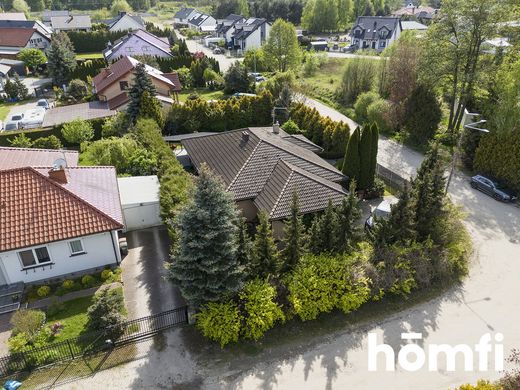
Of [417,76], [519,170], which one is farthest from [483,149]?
[417,76]

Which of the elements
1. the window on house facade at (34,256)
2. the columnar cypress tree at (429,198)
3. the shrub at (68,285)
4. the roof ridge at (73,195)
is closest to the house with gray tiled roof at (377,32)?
the columnar cypress tree at (429,198)

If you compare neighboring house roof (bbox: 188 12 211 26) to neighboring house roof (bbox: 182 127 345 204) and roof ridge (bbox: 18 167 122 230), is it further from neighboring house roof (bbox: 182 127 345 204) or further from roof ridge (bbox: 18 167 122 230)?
roof ridge (bbox: 18 167 122 230)

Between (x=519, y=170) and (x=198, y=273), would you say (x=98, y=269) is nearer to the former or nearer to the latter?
(x=198, y=273)

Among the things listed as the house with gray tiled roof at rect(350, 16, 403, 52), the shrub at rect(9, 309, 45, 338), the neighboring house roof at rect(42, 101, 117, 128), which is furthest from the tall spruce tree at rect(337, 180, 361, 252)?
the house with gray tiled roof at rect(350, 16, 403, 52)

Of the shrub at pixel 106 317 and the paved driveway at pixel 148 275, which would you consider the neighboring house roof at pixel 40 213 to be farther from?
the shrub at pixel 106 317

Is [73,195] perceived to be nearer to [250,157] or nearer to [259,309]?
[250,157]
